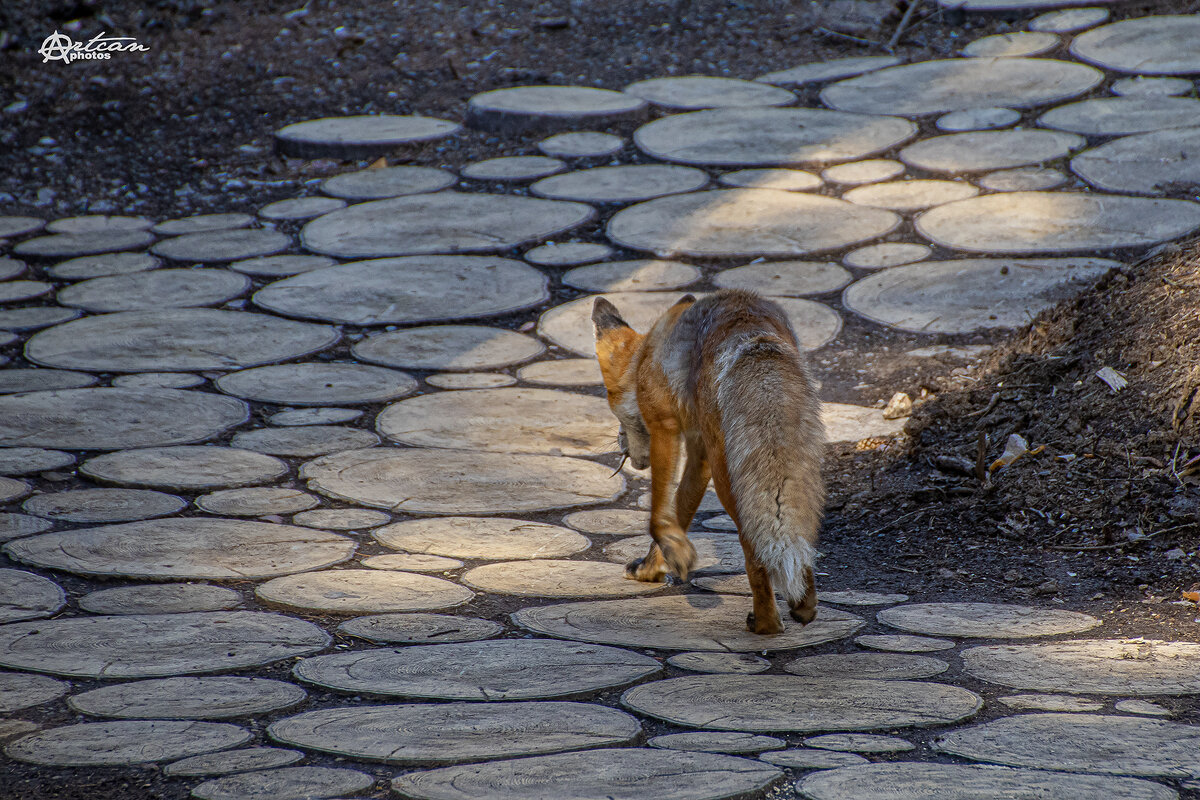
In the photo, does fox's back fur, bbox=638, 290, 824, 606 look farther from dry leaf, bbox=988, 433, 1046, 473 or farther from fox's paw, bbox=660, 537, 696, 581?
dry leaf, bbox=988, 433, 1046, 473

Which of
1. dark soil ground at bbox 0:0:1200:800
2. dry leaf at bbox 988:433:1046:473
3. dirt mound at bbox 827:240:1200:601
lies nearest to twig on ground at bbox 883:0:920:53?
dark soil ground at bbox 0:0:1200:800

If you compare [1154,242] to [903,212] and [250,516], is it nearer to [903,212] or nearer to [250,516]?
[903,212]

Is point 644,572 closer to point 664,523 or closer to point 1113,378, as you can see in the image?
point 664,523

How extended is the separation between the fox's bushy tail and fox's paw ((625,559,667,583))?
598 mm

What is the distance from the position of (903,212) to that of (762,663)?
4086 millimetres

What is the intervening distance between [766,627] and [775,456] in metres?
0.49

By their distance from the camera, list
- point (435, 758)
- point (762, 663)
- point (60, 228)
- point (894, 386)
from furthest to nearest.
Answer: point (60, 228) < point (894, 386) < point (762, 663) < point (435, 758)

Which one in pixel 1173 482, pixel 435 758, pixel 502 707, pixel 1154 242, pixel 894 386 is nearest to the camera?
pixel 435 758

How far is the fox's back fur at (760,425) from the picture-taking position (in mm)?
2906

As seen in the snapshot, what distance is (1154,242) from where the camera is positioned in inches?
222

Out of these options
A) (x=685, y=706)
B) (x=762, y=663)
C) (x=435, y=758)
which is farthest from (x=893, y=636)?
(x=435, y=758)

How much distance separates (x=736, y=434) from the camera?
304 cm

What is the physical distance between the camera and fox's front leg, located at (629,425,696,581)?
3416 mm

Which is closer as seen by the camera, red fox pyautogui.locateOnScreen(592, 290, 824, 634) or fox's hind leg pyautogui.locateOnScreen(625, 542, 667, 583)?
red fox pyautogui.locateOnScreen(592, 290, 824, 634)
